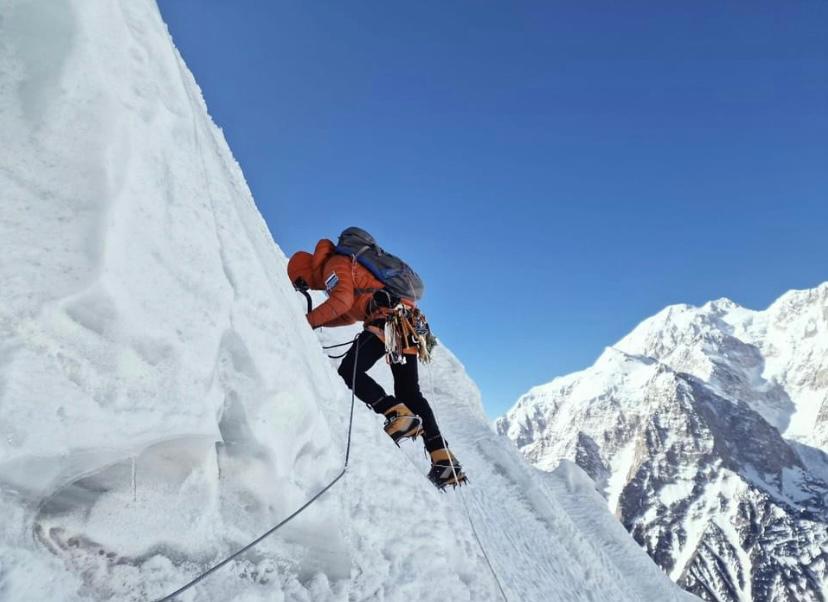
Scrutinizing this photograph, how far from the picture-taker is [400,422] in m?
4.80

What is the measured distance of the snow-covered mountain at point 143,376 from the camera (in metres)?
2.00

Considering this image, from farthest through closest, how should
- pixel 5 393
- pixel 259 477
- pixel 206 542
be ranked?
pixel 259 477 → pixel 206 542 → pixel 5 393

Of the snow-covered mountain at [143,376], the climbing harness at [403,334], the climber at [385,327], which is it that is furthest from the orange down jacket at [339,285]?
the snow-covered mountain at [143,376]

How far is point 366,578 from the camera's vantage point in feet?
9.52

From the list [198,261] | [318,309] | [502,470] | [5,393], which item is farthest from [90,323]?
[502,470]

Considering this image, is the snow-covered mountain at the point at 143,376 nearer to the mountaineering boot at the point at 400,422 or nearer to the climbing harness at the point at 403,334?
the mountaineering boot at the point at 400,422

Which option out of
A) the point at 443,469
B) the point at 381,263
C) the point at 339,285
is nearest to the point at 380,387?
the point at 443,469

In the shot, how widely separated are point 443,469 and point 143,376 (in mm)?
3068

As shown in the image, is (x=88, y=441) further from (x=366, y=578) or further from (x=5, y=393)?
(x=366, y=578)

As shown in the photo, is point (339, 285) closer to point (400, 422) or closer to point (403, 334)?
point (403, 334)

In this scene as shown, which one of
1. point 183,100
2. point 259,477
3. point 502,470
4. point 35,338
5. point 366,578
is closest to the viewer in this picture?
point 35,338

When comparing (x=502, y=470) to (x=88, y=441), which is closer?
(x=88, y=441)

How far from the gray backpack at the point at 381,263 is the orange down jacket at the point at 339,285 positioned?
7 centimetres

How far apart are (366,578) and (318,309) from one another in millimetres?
2600
